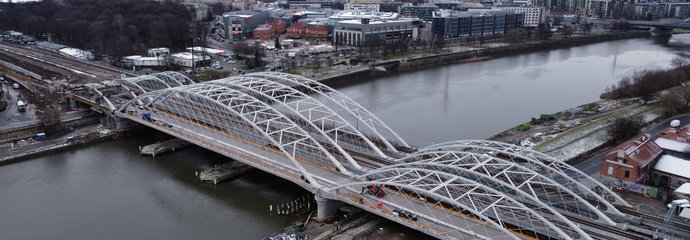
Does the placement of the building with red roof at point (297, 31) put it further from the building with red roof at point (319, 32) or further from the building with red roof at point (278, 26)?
the building with red roof at point (278, 26)

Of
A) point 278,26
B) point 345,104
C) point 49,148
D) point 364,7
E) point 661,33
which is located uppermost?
point 364,7

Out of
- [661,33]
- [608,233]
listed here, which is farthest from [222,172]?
[661,33]

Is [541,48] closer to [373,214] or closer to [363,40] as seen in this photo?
[363,40]

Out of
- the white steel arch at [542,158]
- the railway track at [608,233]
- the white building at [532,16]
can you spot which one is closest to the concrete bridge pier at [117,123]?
the white steel arch at [542,158]

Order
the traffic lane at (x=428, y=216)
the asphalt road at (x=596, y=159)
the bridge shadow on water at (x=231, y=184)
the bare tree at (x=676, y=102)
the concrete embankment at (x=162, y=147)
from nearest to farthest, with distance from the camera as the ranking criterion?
the traffic lane at (x=428, y=216) → the bridge shadow on water at (x=231, y=184) → the asphalt road at (x=596, y=159) → the concrete embankment at (x=162, y=147) → the bare tree at (x=676, y=102)

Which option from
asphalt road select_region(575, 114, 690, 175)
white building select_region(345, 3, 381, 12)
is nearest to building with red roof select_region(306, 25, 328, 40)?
white building select_region(345, 3, 381, 12)

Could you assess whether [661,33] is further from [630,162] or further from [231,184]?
[231,184]
